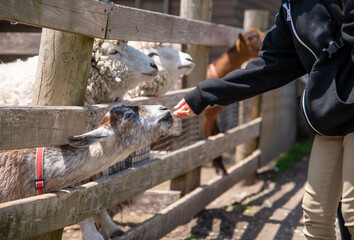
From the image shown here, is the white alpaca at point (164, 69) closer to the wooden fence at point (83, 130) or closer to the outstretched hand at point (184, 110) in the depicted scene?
the wooden fence at point (83, 130)

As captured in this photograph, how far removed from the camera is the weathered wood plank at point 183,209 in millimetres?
3189

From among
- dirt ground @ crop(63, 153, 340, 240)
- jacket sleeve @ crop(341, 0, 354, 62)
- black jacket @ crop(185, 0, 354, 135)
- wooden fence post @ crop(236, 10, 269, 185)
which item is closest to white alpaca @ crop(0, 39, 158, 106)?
black jacket @ crop(185, 0, 354, 135)

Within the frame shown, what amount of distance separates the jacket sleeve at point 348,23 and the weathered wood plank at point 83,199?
1624mm

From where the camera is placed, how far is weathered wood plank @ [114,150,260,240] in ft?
10.5

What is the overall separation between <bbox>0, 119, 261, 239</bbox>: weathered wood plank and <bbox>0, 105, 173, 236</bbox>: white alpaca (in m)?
0.13

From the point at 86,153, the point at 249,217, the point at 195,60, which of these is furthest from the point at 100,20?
the point at 249,217

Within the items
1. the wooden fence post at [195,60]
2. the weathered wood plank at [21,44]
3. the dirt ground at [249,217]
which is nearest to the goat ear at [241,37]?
the wooden fence post at [195,60]

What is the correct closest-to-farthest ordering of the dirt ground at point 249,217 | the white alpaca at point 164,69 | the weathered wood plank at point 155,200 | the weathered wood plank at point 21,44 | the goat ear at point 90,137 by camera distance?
1. the goat ear at point 90,137
2. the white alpaca at point 164,69
3. the dirt ground at point 249,217
4. the weathered wood plank at point 155,200
5. the weathered wood plank at point 21,44

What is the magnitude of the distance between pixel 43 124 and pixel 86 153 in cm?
53

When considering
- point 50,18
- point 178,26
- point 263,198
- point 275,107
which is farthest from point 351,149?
point 275,107

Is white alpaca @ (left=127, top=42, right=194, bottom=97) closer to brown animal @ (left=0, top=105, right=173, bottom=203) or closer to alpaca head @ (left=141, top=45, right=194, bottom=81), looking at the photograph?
alpaca head @ (left=141, top=45, right=194, bottom=81)

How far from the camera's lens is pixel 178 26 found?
360cm

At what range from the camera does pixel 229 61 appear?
560cm

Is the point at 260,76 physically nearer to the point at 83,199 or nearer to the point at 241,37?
the point at 83,199
